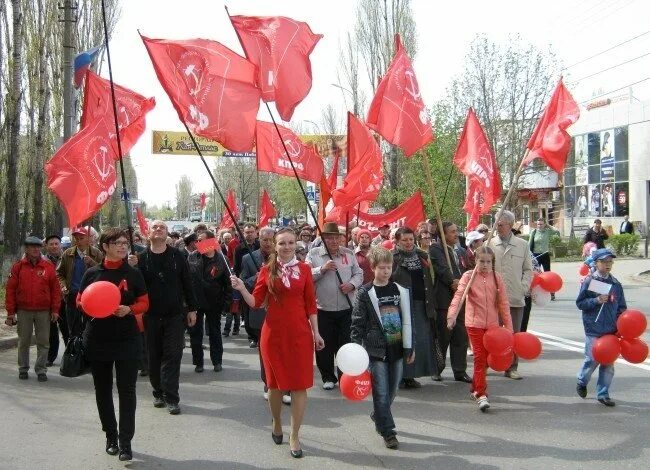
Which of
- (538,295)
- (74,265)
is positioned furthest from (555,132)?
(74,265)

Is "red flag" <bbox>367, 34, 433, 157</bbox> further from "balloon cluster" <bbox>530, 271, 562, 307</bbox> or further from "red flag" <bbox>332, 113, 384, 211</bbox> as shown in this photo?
"balloon cluster" <bbox>530, 271, 562, 307</bbox>

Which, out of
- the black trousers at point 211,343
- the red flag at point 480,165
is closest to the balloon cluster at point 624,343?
the red flag at point 480,165

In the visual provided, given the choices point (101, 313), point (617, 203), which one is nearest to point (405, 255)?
point (101, 313)

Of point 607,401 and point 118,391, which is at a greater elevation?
point 118,391

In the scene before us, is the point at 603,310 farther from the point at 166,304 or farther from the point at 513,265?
the point at 166,304

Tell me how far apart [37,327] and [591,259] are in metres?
6.31

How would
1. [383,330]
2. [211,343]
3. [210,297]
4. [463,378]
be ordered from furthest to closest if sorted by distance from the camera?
[210,297], [211,343], [463,378], [383,330]

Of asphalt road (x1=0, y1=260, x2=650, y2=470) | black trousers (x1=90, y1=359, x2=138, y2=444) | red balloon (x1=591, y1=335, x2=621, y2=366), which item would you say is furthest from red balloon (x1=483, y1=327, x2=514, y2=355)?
black trousers (x1=90, y1=359, x2=138, y2=444)

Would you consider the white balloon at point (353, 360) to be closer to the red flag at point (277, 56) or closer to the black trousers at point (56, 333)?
the red flag at point (277, 56)

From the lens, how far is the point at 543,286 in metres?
8.81

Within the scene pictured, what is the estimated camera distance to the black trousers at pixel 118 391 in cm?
557

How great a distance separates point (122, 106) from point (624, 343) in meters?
6.60

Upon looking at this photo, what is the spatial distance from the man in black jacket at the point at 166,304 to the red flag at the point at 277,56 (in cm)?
194

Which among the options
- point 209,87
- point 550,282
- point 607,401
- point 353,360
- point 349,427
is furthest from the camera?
point 550,282
